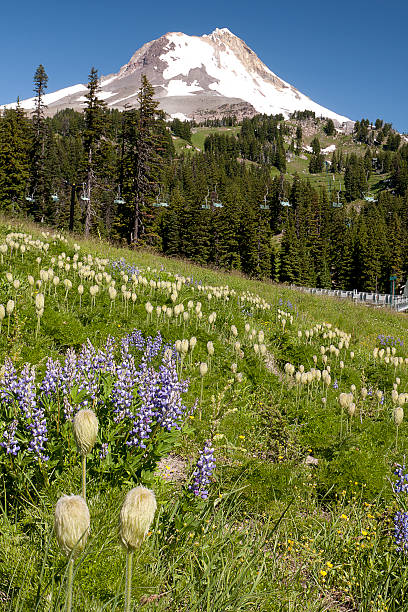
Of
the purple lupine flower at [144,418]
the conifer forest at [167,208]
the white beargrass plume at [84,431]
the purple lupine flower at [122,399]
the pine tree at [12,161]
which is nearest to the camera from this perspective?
the white beargrass plume at [84,431]

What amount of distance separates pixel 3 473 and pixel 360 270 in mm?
83921

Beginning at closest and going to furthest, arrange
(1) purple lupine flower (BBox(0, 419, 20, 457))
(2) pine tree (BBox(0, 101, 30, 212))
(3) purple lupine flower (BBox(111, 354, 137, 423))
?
(1) purple lupine flower (BBox(0, 419, 20, 457)) < (3) purple lupine flower (BBox(111, 354, 137, 423)) < (2) pine tree (BBox(0, 101, 30, 212))

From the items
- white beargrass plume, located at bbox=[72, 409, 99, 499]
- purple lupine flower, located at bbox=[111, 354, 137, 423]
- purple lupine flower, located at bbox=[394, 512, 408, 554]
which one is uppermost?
white beargrass plume, located at bbox=[72, 409, 99, 499]

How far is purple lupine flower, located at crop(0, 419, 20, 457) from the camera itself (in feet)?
7.50

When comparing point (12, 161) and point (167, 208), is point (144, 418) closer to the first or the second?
point (12, 161)

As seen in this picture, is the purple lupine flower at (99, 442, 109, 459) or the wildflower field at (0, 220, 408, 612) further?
the purple lupine flower at (99, 442, 109, 459)

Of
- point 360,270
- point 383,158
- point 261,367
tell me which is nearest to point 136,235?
point 261,367

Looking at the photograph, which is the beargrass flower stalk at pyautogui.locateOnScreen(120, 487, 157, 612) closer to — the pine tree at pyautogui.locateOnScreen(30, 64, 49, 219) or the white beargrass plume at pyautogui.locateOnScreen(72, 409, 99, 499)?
the white beargrass plume at pyautogui.locateOnScreen(72, 409, 99, 499)

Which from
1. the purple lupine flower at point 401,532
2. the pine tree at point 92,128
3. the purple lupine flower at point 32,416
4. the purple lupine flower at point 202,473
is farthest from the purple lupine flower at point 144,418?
the pine tree at point 92,128

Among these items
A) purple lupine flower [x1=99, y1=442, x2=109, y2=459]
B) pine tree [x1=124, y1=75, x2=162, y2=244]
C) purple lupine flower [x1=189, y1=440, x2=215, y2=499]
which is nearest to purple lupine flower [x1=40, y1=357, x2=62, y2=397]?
purple lupine flower [x1=99, y1=442, x2=109, y2=459]

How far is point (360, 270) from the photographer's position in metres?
79.6

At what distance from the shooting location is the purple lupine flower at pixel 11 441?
2.29 meters

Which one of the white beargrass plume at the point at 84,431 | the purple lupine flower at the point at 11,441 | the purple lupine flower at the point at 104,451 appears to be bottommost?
the purple lupine flower at the point at 104,451

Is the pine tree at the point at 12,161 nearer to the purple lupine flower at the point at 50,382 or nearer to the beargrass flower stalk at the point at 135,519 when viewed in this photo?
the purple lupine flower at the point at 50,382
